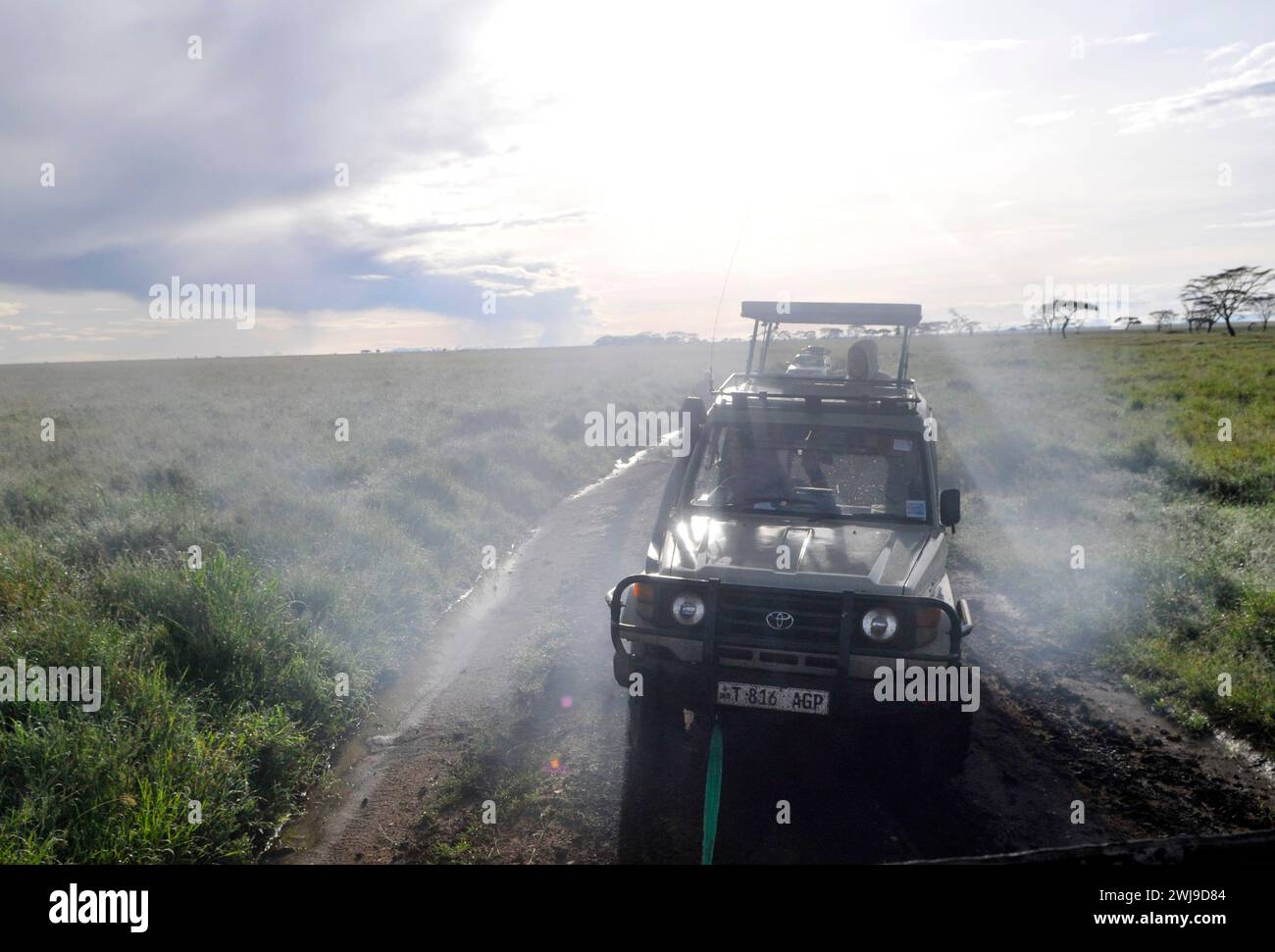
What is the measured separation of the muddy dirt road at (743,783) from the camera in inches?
165

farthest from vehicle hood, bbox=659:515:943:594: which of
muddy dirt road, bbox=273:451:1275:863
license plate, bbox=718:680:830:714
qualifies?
muddy dirt road, bbox=273:451:1275:863

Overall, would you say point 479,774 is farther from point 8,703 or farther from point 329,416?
point 329,416

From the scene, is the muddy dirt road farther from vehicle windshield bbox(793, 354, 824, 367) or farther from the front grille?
vehicle windshield bbox(793, 354, 824, 367)

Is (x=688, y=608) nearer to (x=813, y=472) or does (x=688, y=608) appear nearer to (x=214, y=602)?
(x=813, y=472)

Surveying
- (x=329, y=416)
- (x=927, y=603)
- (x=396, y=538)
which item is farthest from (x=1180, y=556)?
(x=329, y=416)

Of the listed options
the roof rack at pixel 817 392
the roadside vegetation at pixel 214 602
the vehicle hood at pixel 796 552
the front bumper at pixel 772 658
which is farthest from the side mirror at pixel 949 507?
the roadside vegetation at pixel 214 602

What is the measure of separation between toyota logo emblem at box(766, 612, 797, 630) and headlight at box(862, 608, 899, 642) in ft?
1.29

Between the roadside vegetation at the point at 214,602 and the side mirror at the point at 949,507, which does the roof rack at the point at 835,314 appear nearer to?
the side mirror at the point at 949,507

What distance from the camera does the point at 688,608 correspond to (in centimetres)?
449

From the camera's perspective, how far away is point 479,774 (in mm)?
4934


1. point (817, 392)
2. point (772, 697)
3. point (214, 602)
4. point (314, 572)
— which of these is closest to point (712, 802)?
point (772, 697)

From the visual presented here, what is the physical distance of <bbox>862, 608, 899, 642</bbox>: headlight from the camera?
424 cm
